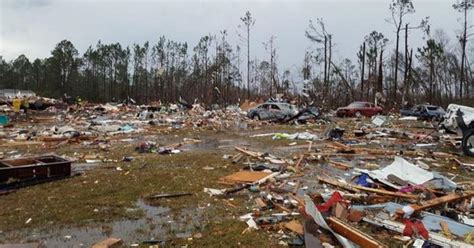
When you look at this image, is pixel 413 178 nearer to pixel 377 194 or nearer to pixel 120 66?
pixel 377 194

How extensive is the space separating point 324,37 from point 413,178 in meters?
44.8

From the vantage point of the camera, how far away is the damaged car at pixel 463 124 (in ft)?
41.5

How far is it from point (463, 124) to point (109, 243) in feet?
38.3

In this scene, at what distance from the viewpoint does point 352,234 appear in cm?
507

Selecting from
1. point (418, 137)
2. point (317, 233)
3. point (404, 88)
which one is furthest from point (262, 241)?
point (404, 88)

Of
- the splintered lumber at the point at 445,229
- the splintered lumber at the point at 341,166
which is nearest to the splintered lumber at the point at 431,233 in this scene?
the splintered lumber at the point at 445,229

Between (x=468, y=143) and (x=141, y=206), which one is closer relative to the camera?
(x=141, y=206)

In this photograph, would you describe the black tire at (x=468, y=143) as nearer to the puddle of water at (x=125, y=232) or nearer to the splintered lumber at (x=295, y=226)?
the splintered lumber at (x=295, y=226)

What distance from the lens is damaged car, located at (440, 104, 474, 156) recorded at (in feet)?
41.5

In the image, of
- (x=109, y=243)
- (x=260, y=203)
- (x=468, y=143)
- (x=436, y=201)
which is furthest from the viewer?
(x=468, y=143)

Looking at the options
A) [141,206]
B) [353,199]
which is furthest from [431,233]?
[141,206]

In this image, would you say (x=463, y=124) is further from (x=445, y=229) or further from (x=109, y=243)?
(x=109, y=243)

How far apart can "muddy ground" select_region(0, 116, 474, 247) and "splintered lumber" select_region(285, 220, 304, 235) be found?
196mm

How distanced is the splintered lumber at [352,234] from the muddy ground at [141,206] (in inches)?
30.7
